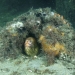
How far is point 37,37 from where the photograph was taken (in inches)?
244

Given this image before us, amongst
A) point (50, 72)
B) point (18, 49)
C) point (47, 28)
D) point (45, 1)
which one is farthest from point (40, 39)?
point (45, 1)

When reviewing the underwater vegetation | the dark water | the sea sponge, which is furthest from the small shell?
the dark water

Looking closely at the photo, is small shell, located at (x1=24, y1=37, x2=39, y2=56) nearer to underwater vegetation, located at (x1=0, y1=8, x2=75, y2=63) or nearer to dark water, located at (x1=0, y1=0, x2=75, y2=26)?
underwater vegetation, located at (x1=0, y1=8, x2=75, y2=63)

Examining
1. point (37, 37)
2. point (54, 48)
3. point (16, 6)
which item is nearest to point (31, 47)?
point (37, 37)

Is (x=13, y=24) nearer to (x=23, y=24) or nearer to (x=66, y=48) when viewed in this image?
(x=23, y=24)

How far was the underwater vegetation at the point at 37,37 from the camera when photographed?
575 centimetres

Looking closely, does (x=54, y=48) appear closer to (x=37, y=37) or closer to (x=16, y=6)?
(x=37, y=37)

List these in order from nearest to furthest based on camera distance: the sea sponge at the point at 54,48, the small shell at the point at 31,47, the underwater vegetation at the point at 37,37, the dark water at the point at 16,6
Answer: the sea sponge at the point at 54,48, the underwater vegetation at the point at 37,37, the small shell at the point at 31,47, the dark water at the point at 16,6

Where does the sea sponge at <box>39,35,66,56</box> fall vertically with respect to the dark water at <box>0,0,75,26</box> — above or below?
below

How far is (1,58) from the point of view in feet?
20.2

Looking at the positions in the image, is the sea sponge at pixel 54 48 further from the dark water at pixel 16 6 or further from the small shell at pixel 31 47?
the dark water at pixel 16 6

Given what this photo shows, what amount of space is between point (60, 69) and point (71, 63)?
45cm

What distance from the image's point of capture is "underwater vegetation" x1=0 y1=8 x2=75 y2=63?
575 cm

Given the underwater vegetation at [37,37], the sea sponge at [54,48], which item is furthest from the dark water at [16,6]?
the sea sponge at [54,48]
